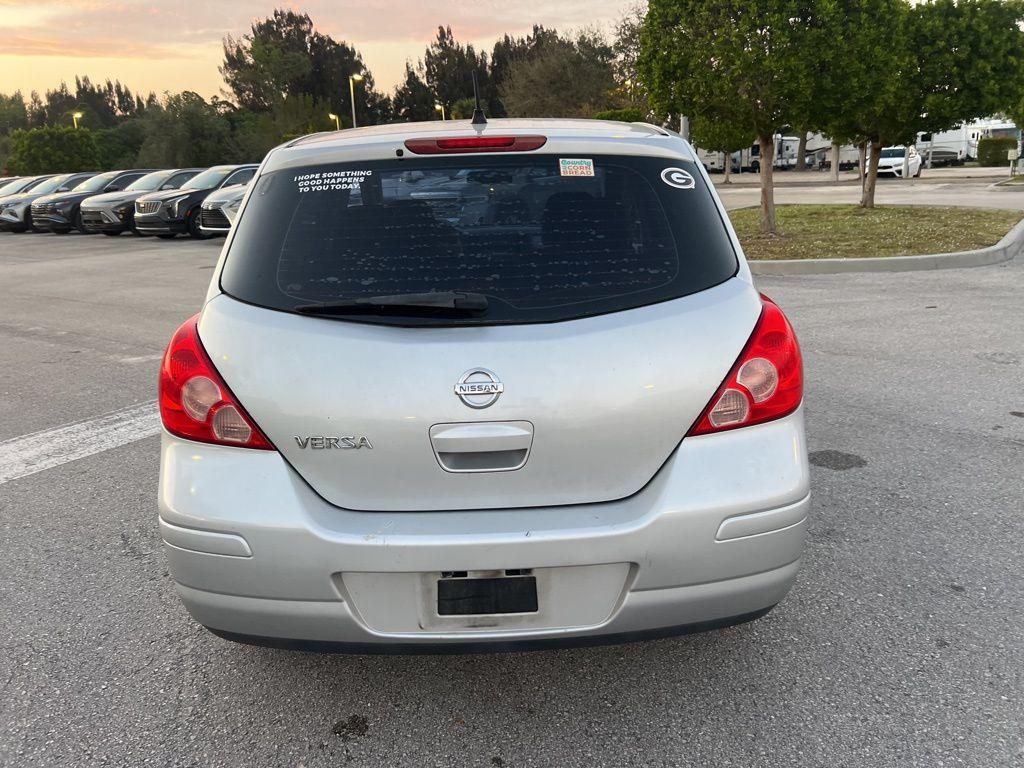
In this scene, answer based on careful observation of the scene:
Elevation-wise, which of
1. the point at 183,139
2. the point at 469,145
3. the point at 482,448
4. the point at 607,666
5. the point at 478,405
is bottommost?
the point at 607,666

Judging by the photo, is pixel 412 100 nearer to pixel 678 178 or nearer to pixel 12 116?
pixel 12 116

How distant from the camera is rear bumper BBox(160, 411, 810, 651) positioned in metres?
2.15

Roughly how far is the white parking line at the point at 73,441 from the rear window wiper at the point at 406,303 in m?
3.29

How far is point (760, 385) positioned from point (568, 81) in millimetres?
55243

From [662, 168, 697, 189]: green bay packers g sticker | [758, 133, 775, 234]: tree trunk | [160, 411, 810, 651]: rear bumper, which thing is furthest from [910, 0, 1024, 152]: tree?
[160, 411, 810, 651]: rear bumper

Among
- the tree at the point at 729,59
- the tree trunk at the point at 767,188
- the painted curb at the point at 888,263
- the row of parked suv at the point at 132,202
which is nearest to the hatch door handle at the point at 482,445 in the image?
the painted curb at the point at 888,263

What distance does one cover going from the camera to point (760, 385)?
2324mm

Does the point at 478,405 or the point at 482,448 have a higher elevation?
the point at 478,405

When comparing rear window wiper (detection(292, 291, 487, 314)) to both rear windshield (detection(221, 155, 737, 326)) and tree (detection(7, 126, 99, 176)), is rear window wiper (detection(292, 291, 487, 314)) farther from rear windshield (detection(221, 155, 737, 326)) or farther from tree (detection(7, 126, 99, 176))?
tree (detection(7, 126, 99, 176))

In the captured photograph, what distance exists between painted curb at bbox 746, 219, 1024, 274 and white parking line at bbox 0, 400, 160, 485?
774cm

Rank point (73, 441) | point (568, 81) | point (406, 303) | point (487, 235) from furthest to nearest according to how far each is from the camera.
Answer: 1. point (568, 81)
2. point (73, 441)
3. point (487, 235)
4. point (406, 303)

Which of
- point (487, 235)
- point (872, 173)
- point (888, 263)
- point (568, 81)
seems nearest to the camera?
point (487, 235)

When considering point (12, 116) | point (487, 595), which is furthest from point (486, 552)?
point (12, 116)

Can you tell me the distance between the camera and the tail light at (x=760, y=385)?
7.47 feet
